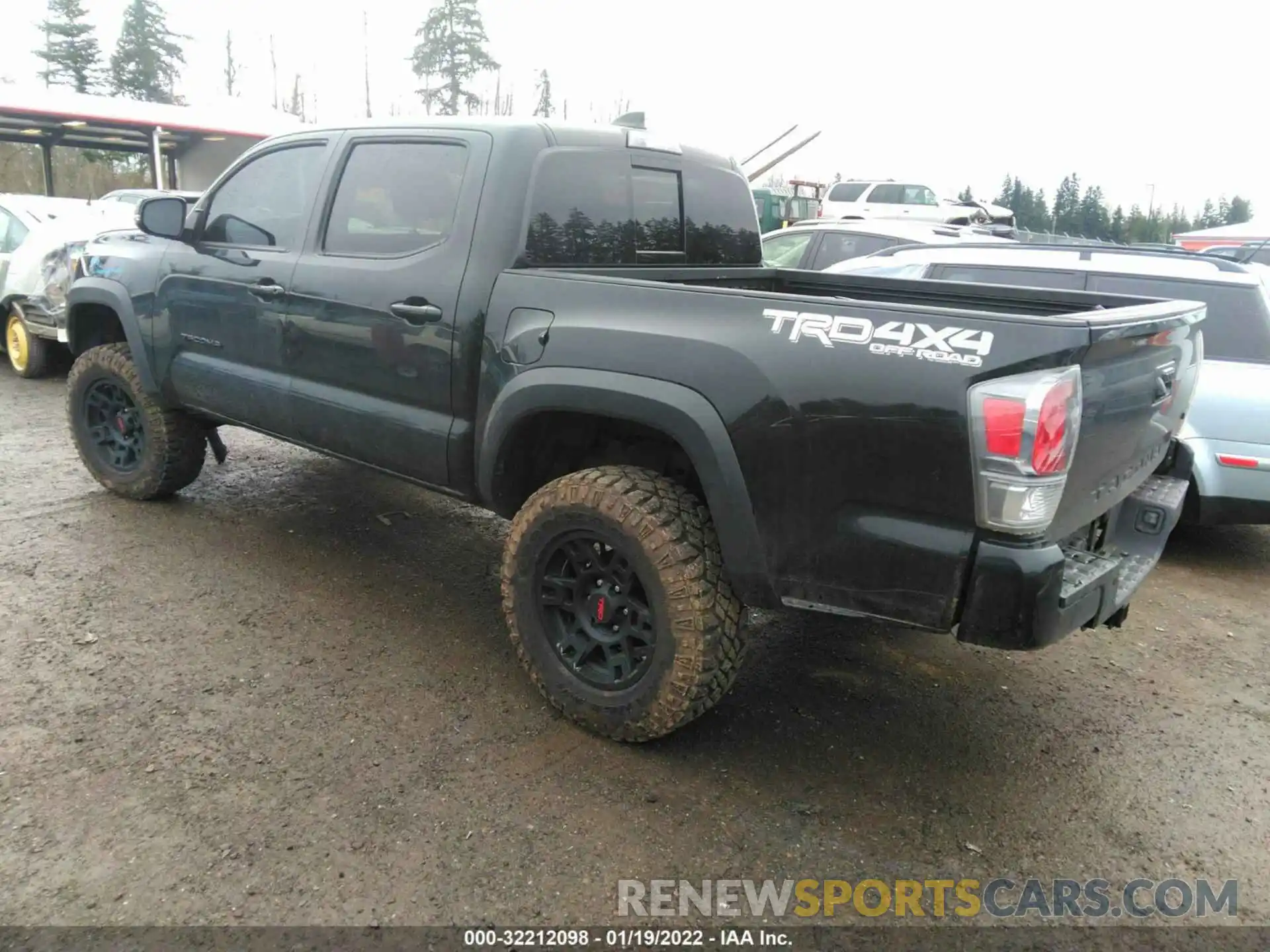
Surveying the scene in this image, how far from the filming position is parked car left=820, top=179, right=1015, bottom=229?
69.1 feet

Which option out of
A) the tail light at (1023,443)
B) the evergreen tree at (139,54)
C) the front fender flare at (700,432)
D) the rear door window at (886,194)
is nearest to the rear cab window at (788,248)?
the front fender flare at (700,432)

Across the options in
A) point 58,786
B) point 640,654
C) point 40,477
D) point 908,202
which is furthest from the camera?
point 908,202

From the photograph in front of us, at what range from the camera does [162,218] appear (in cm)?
461

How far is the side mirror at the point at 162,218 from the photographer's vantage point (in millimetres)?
4598

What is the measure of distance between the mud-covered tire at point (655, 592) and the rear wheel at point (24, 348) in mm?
7742

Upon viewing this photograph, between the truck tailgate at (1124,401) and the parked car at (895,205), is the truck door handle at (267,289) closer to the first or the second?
the truck tailgate at (1124,401)

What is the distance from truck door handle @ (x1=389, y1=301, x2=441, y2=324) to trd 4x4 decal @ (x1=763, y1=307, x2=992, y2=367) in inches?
54.7

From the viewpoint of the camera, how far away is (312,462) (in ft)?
21.1

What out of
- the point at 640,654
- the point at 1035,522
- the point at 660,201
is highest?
the point at 660,201

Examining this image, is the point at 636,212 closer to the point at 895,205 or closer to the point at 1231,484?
the point at 1231,484

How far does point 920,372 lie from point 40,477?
18.1 ft

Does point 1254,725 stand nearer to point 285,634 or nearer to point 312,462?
point 285,634

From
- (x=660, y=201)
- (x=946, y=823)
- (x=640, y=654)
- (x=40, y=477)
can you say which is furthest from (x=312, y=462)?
(x=946, y=823)

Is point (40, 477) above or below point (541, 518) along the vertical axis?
below
